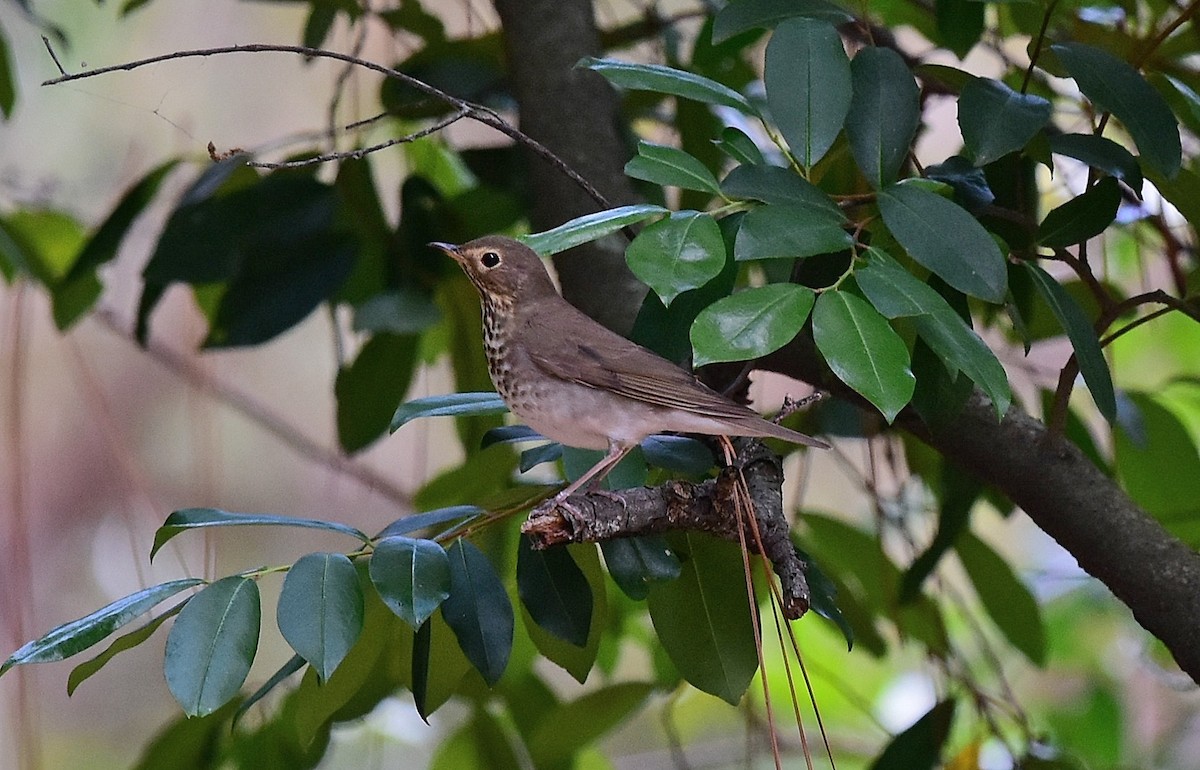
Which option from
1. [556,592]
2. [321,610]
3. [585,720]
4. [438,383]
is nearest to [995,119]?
[556,592]

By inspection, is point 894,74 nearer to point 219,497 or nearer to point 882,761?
point 882,761

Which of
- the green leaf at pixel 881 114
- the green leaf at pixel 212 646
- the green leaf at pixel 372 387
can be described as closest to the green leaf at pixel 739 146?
the green leaf at pixel 881 114

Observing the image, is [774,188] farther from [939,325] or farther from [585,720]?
[585,720]

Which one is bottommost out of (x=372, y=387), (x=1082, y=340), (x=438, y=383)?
(x=438, y=383)

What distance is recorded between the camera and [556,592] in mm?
1644

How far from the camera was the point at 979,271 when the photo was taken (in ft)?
4.47

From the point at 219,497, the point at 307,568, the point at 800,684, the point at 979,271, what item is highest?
the point at 979,271

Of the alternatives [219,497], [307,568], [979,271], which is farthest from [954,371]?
[219,497]

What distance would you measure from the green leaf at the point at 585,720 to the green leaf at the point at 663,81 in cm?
127

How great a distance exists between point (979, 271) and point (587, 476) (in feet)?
1.90

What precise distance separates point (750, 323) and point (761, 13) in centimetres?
51

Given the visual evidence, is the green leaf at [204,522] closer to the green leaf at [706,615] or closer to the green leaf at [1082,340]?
the green leaf at [706,615]

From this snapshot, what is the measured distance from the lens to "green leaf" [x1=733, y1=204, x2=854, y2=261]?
1302 millimetres

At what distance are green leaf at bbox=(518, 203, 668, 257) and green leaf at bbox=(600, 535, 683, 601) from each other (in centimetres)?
40
